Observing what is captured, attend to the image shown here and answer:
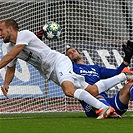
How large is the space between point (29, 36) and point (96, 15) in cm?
496

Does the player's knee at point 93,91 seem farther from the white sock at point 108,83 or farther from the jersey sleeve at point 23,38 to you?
the jersey sleeve at point 23,38

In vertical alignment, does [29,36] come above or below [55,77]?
above

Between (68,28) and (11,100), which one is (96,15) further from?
(11,100)

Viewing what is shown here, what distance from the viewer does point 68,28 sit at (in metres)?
12.4

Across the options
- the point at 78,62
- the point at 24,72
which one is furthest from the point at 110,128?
the point at 24,72

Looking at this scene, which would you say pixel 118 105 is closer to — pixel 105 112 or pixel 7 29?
pixel 105 112

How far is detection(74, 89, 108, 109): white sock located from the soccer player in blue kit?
25 cm

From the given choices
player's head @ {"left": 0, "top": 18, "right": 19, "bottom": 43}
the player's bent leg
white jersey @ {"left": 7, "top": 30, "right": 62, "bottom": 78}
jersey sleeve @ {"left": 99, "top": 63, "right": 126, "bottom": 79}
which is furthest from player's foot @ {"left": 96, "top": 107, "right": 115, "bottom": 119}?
player's head @ {"left": 0, "top": 18, "right": 19, "bottom": 43}

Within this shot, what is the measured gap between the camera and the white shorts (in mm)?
7823

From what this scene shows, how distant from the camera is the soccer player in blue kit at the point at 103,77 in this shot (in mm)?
7773

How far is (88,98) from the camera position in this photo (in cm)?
752

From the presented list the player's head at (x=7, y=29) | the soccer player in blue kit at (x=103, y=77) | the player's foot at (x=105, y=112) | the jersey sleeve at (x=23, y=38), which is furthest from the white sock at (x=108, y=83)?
the player's head at (x=7, y=29)

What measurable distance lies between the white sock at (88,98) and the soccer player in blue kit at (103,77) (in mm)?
250

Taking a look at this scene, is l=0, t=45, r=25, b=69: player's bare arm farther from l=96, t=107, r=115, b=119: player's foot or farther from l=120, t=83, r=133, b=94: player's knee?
l=120, t=83, r=133, b=94: player's knee
